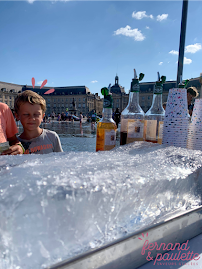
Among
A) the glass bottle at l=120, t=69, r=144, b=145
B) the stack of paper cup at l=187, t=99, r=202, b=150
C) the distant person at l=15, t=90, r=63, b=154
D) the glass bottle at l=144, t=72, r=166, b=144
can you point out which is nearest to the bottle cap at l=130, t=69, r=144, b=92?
the glass bottle at l=120, t=69, r=144, b=145

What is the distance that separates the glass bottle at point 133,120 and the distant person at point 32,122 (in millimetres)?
563

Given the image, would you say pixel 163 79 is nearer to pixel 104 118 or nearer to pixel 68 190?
pixel 104 118

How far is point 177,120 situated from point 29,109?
905mm

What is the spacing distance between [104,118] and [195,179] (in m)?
0.53

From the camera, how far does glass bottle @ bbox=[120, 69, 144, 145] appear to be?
927mm

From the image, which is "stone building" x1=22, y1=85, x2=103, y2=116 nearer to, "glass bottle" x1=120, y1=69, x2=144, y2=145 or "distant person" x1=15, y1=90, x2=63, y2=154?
"distant person" x1=15, y1=90, x2=63, y2=154

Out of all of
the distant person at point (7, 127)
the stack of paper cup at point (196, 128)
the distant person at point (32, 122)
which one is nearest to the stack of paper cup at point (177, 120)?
the stack of paper cup at point (196, 128)

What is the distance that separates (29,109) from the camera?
1.05m

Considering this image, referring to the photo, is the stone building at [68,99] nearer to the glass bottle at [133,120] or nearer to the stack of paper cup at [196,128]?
the glass bottle at [133,120]

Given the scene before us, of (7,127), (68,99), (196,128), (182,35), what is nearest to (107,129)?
(196,128)

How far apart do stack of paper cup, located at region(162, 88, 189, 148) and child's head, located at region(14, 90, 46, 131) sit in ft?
2.69

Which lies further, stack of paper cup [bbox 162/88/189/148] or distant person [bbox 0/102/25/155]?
distant person [bbox 0/102/25/155]

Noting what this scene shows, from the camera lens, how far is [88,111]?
51500 mm

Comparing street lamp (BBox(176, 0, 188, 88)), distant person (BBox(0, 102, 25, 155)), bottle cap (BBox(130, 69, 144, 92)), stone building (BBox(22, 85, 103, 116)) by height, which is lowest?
distant person (BBox(0, 102, 25, 155))
